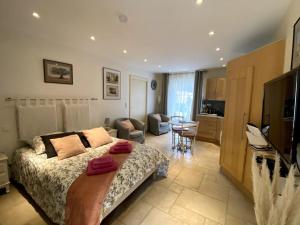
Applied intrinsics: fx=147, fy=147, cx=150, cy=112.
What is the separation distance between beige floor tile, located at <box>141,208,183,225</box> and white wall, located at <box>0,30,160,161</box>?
2.52 metres

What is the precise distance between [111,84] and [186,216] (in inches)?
143

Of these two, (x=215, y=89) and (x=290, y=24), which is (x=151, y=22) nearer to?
(x=290, y=24)

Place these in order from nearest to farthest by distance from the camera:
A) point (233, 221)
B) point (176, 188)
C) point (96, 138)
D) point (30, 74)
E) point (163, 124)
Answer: point (233, 221) < point (176, 188) < point (30, 74) < point (96, 138) < point (163, 124)

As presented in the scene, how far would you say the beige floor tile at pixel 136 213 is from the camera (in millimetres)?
1778

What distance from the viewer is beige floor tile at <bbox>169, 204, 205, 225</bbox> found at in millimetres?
1796

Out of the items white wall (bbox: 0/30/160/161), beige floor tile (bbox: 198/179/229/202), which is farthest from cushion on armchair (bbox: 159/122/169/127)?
beige floor tile (bbox: 198/179/229/202)

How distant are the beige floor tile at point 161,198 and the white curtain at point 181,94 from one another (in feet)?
13.3

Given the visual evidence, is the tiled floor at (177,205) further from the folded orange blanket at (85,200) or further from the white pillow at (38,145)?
the white pillow at (38,145)

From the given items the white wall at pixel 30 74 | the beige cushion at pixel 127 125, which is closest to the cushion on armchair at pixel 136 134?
the beige cushion at pixel 127 125

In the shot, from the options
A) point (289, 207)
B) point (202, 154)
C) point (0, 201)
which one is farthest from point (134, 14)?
point (202, 154)

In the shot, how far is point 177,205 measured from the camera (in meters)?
2.06

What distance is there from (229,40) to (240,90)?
3.08 ft

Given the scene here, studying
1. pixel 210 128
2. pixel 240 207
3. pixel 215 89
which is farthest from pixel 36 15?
pixel 210 128

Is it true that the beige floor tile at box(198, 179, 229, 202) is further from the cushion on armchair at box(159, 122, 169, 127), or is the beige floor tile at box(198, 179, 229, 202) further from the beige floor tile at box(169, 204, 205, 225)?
the cushion on armchair at box(159, 122, 169, 127)
